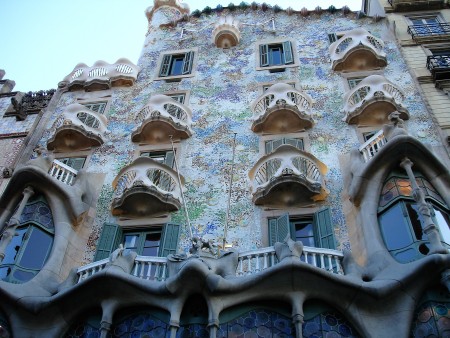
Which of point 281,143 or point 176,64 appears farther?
point 176,64

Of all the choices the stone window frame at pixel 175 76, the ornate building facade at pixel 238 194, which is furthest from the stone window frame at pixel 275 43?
the stone window frame at pixel 175 76

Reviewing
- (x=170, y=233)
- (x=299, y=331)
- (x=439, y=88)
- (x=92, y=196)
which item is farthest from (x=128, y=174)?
(x=439, y=88)

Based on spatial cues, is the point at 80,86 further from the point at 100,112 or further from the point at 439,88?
the point at 439,88

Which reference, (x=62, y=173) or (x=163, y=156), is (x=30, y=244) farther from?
(x=163, y=156)

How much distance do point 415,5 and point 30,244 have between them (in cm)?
1780

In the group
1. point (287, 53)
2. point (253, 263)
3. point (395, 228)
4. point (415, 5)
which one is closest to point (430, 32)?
point (415, 5)

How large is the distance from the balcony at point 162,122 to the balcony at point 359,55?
601cm

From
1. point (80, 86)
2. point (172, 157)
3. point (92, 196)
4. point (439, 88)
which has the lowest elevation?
point (92, 196)

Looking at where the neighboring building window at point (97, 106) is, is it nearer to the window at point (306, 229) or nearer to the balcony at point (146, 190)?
the balcony at point (146, 190)

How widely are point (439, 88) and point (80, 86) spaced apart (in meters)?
13.4

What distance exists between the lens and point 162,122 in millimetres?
17078

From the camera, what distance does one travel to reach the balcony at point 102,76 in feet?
67.2

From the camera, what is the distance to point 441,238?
11.4 m

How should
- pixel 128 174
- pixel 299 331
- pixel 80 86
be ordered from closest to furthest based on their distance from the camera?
pixel 299 331 → pixel 128 174 → pixel 80 86
